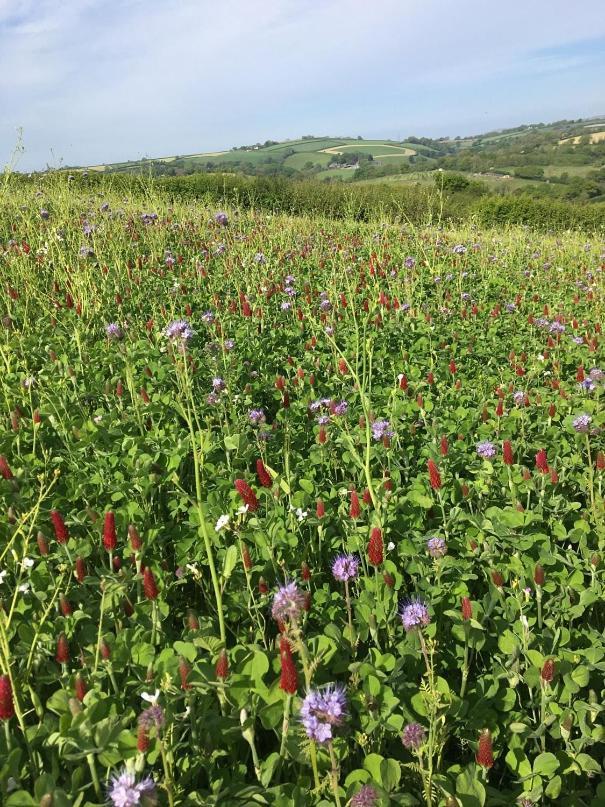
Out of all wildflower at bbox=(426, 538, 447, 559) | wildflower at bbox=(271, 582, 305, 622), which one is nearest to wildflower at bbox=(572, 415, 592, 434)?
wildflower at bbox=(426, 538, 447, 559)

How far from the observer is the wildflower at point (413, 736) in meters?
1.39

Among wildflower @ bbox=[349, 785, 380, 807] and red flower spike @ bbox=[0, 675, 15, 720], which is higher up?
red flower spike @ bbox=[0, 675, 15, 720]

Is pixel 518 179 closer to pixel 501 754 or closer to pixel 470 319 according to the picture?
pixel 470 319

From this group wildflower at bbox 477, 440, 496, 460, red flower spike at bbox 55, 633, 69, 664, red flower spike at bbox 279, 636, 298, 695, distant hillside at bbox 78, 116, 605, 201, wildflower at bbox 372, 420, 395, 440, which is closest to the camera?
red flower spike at bbox 279, 636, 298, 695

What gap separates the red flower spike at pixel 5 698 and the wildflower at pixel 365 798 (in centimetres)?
93

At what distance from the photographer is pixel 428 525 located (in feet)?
8.74

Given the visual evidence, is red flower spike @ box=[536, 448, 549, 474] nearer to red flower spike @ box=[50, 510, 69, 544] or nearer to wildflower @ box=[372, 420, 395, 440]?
wildflower @ box=[372, 420, 395, 440]

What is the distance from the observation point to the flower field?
1.45 meters

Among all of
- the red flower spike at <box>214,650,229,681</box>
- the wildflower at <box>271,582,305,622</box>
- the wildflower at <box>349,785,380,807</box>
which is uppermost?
the wildflower at <box>271,582,305,622</box>

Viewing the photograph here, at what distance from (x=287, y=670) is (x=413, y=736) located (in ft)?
1.25

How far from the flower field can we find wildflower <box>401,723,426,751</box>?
0.05ft

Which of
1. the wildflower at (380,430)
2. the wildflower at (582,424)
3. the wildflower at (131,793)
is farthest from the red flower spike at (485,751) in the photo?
the wildflower at (582,424)

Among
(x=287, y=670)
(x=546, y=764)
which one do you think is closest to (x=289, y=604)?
(x=287, y=670)

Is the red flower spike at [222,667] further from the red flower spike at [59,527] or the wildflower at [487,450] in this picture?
the wildflower at [487,450]
